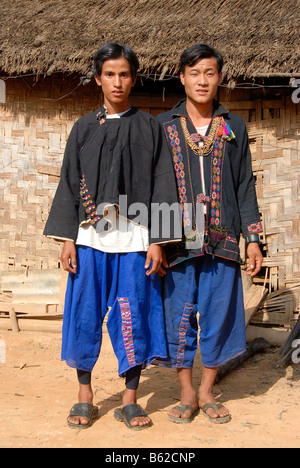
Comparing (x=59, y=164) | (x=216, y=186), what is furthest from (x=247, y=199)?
(x=59, y=164)

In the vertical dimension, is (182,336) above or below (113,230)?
below

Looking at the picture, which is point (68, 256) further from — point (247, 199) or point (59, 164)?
point (59, 164)

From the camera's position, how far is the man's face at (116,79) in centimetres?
300

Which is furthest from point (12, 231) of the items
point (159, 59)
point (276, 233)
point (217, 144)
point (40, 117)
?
point (217, 144)

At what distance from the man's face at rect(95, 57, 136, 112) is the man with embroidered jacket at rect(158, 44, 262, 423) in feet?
1.21

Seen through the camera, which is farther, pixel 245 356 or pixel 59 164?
pixel 59 164

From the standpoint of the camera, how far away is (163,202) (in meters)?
3.05

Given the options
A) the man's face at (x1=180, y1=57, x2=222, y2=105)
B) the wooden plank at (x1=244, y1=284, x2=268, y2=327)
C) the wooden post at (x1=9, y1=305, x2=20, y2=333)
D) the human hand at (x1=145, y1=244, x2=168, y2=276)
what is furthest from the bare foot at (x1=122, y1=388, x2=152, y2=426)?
the wooden post at (x1=9, y1=305, x2=20, y2=333)

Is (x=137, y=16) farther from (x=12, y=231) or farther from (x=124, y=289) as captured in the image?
(x=124, y=289)

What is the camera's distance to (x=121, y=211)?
3004mm

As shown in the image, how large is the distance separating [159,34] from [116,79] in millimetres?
2376

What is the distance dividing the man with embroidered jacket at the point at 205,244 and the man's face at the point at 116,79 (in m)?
0.37

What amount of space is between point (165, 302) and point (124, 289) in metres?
0.31

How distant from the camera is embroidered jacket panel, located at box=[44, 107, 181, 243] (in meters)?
3.00
